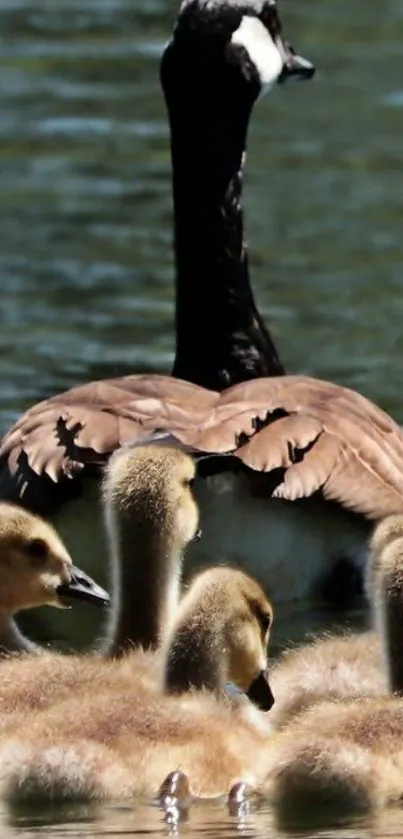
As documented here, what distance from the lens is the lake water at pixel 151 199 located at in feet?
51.1

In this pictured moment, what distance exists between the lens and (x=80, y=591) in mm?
10422

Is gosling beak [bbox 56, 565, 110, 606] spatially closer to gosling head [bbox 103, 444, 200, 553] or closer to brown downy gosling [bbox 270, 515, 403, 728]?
gosling head [bbox 103, 444, 200, 553]

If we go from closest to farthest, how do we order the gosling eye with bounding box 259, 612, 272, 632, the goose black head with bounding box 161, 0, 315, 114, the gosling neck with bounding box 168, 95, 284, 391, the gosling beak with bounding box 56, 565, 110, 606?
1. the gosling eye with bounding box 259, 612, 272, 632
2. the gosling beak with bounding box 56, 565, 110, 606
3. the gosling neck with bounding box 168, 95, 284, 391
4. the goose black head with bounding box 161, 0, 315, 114

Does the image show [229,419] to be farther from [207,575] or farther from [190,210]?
[190,210]

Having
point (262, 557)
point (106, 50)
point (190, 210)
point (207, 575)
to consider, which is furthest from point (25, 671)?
point (106, 50)

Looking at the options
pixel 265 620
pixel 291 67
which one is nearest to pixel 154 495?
pixel 265 620

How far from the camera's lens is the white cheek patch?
1361 cm

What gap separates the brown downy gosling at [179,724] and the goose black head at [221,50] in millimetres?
4504

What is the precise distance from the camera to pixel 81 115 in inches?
847

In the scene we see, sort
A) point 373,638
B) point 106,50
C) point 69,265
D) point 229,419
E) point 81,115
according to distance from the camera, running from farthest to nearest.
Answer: point 106,50
point 81,115
point 69,265
point 229,419
point 373,638

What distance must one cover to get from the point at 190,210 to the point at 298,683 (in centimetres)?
425

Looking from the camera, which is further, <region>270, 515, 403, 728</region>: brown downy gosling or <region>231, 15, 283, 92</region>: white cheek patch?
<region>231, 15, 283, 92</region>: white cheek patch

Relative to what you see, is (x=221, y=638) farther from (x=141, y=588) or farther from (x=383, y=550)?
(x=141, y=588)

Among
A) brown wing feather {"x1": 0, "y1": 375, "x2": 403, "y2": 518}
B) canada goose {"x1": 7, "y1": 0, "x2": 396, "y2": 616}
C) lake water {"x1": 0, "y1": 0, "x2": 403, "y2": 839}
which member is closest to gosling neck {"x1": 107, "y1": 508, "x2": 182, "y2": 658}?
brown wing feather {"x1": 0, "y1": 375, "x2": 403, "y2": 518}
